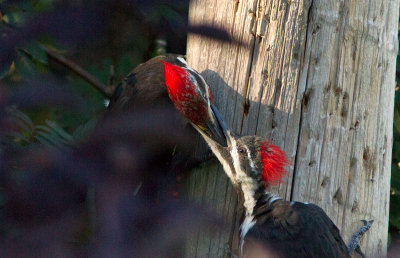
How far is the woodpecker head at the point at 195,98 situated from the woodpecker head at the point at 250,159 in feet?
0.12

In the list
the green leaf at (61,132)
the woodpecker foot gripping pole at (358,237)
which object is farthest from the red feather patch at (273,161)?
the green leaf at (61,132)

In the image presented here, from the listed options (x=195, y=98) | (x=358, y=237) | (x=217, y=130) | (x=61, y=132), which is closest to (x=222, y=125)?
(x=217, y=130)

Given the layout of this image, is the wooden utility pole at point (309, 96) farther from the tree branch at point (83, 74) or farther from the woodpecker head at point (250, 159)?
the tree branch at point (83, 74)

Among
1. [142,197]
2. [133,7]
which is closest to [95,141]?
[142,197]

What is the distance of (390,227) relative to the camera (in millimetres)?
3102

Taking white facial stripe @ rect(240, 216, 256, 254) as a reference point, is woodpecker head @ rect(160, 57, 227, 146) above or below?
above

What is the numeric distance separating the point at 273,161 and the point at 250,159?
21cm

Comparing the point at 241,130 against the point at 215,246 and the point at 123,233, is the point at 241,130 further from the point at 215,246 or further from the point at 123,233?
the point at 123,233

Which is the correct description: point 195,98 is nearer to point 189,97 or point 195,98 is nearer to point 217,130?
point 189,97

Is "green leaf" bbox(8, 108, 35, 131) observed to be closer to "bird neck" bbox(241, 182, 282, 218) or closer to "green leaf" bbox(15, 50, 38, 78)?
"green leaf" bbox(15, 50, 38, 78)

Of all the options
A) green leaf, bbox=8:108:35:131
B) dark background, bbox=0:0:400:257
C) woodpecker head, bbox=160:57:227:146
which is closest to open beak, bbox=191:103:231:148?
woodpecker head, bbox=160:57:227:146

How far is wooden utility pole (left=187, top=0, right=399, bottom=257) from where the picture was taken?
237 cm

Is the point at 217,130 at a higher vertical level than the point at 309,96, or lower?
lower

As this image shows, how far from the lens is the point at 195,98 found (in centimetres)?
252
